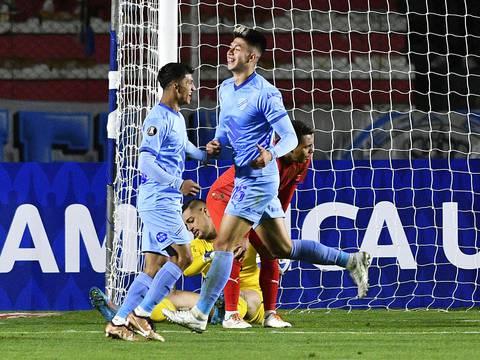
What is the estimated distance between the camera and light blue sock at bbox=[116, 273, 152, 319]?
6.95 meters

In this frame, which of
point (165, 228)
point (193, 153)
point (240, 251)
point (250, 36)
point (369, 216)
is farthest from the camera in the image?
point (369, 216)

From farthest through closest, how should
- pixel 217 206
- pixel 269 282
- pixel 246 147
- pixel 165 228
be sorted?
1. pixel 217 206
2. pixel 269 282
3. pixel 246 147
4. pixel 165 228

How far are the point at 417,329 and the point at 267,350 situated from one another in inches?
65.0

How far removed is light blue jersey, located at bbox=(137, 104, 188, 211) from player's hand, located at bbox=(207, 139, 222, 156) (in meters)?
0.15

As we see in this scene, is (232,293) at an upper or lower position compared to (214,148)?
lower

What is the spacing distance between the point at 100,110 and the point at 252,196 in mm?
6052

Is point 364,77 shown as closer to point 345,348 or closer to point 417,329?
point 417,329

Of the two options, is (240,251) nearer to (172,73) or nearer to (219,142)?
(219,142)

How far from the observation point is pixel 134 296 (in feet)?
22.9

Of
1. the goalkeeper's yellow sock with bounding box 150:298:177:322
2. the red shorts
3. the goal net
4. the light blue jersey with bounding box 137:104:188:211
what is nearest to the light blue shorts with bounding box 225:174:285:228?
the light blue jersey with bounding box 137:104:188:211

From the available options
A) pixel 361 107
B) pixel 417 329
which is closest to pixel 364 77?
pixel 361 107

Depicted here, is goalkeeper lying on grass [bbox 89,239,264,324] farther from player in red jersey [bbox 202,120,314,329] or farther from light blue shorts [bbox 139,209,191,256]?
light blue shorts [bbox 139,209,191,256]

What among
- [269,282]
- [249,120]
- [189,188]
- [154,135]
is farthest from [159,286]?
[269,282]

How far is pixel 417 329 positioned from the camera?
7789 mm
